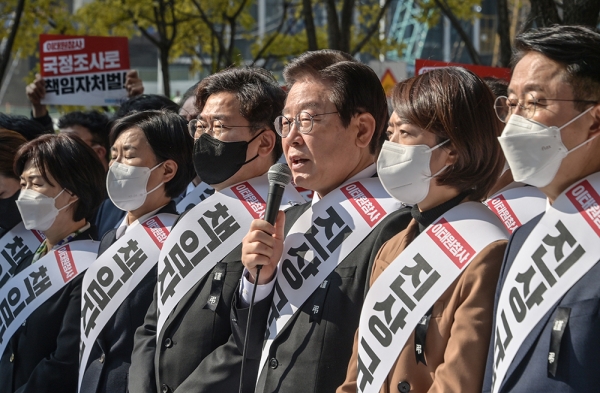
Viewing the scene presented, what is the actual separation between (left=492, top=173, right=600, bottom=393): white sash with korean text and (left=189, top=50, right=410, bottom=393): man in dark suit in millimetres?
704

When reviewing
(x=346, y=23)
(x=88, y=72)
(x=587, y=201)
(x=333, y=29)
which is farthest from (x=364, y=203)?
(x=346, y=23)

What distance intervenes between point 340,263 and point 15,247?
121 inches

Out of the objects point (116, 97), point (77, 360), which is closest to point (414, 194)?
point (77, 360)

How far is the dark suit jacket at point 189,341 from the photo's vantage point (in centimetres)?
379

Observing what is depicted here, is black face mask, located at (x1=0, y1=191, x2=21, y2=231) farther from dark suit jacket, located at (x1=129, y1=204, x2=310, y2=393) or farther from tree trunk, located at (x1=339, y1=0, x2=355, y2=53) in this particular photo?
tree trunk, located at (x1=339, y1=0, x2=355, y2=53)

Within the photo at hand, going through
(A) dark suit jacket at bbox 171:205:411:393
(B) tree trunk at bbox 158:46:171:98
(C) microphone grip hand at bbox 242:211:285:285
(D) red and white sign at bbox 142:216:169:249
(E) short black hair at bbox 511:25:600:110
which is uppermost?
(E) short black hair at bbox 511:25:600:110

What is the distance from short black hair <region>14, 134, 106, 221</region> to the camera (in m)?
5.05

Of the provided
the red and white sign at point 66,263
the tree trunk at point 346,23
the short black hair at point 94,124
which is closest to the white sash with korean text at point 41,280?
the red and white sign at point 66,263

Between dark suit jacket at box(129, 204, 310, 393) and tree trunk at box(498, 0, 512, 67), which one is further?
tree trunk at box(498, 0, 512, 67)

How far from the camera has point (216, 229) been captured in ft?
13.6

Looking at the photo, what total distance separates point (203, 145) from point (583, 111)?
1913 millimetres

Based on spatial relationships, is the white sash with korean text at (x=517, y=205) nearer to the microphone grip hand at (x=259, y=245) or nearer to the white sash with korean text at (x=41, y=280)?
the microphone grip hand at (x=259, y=245)

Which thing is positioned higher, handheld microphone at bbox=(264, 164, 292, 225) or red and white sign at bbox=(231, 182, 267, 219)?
handheld microphone at bbox=(264, 164, 292, 225)

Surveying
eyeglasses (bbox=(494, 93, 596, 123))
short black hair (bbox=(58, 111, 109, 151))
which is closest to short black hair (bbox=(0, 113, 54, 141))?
short black hair (bbox=(58, 111, 109, 151))
